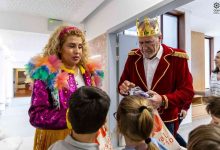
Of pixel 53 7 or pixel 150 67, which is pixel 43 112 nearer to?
pixel 150 67

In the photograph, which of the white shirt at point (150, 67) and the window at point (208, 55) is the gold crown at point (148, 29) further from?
the window at point (208, 55)

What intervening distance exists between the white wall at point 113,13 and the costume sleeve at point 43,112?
1.51 meters

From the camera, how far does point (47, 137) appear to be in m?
1.17

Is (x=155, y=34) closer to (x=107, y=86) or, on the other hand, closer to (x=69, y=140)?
(x=69, y=140)

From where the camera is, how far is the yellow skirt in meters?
1.15

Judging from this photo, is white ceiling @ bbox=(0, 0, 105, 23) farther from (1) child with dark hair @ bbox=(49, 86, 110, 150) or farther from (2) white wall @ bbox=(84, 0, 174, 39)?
(1) child with dark hair @ bbox=(49, 86, 110, 150)

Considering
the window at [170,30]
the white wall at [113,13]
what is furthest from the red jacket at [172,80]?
the window at [170,30]

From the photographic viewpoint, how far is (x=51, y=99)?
Answer: 3.83 ft

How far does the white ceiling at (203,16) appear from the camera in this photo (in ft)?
13.0

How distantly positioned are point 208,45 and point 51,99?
6948 mm

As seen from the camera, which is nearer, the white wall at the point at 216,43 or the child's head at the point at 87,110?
the child's head at the point at 87,110

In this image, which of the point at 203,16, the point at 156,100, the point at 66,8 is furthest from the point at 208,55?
the point at 156,100

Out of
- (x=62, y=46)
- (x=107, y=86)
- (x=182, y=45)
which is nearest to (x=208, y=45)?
(x=182, y=45)

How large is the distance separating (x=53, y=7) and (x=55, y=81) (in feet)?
8.06
